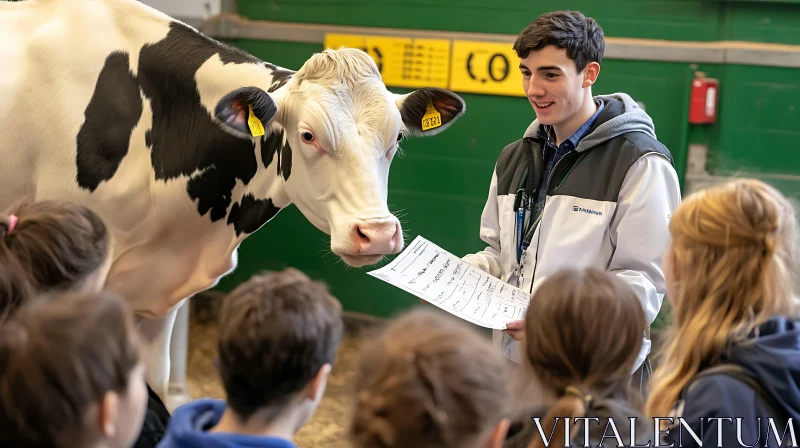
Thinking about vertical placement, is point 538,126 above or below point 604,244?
above

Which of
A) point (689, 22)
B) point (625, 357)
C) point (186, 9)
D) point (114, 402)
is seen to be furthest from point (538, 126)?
point (186, 9)

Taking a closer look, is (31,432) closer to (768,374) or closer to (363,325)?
(768,374)

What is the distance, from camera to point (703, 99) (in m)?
3.99

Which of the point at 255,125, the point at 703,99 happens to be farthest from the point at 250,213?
the point at 703,99

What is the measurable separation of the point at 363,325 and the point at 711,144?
205cm

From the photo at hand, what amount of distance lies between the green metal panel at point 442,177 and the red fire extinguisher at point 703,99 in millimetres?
73

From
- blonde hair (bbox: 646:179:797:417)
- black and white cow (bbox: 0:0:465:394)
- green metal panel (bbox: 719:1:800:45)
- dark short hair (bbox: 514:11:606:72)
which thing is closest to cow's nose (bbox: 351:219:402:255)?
black and white cow (bbox: 0:0:465:394)

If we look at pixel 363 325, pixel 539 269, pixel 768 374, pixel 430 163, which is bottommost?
pixel 363 325

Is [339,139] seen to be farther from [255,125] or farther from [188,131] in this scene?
[188,131]

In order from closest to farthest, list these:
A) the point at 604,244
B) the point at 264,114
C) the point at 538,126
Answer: the point at 604,244, the point at 538,126, the point at 264,114

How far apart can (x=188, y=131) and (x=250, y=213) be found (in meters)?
0.34

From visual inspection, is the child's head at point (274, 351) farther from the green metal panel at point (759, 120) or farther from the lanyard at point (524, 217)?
the green metal panel at point (759, 120)

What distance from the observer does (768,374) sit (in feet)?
4.66

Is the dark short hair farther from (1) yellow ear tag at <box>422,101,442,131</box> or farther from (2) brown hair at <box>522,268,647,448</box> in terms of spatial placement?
(2) brown hair at <box>522,268,647,448</box>
